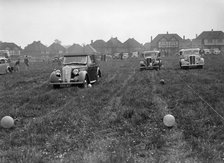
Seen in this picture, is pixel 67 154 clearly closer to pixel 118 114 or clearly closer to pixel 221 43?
pixel 118 114

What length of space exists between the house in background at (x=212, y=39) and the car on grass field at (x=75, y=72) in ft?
273

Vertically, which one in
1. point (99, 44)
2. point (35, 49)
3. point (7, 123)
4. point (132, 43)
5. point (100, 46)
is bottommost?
point (7, 123)

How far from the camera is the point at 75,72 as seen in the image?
12234mm

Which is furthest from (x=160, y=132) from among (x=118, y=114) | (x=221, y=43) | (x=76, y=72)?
(x=221, y=43)

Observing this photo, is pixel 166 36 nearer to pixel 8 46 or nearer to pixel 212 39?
pixel 212 39

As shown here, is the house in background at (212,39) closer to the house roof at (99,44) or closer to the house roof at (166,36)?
the house roof at (166,36)

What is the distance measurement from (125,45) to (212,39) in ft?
102

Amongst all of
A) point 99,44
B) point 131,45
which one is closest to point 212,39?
point 131,45

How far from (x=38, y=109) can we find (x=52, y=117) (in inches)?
56.8

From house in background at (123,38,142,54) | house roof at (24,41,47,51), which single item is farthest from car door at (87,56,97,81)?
house in background at (123,38,142,54)

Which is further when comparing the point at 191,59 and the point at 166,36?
the point at 166,36

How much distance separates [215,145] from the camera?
4.49 metres

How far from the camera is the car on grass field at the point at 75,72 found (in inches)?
471

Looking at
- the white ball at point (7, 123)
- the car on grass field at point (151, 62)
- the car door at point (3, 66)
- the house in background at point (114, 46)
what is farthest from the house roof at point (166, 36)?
the white ball at point (7, 123)
